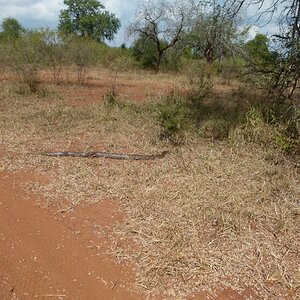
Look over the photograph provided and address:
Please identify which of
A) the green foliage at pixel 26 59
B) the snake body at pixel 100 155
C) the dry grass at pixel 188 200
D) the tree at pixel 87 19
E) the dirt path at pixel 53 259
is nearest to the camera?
the dirt path at pixel 53 259

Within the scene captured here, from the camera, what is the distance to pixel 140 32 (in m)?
17.9

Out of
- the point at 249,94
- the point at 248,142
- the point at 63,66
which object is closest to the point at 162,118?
the point at 248,142

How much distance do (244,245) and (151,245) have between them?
0.82 meters

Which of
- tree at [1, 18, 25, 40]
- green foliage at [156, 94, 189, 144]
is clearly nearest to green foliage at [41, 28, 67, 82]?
tree at [1, 18, 25, 40]

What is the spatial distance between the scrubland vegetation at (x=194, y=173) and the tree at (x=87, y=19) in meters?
30.3

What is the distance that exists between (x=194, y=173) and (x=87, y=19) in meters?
36.4

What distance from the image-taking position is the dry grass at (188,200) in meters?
2.24

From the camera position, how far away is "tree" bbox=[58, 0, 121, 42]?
3562 cm

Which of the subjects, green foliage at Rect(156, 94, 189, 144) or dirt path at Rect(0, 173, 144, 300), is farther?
green foliage at Rect(156, 94, 189, 144)

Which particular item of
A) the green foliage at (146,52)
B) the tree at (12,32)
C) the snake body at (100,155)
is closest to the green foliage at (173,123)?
the snake body at (100,155)

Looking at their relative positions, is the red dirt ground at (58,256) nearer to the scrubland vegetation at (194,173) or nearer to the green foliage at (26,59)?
the scrubland vegetation at (194,173)

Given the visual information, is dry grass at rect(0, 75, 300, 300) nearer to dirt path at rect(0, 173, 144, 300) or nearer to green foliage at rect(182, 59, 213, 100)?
dirt path at rect(0, 173, 144, 300)

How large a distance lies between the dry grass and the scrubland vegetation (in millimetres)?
11

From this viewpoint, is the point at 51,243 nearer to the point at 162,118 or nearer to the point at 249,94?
the point at 162,118
